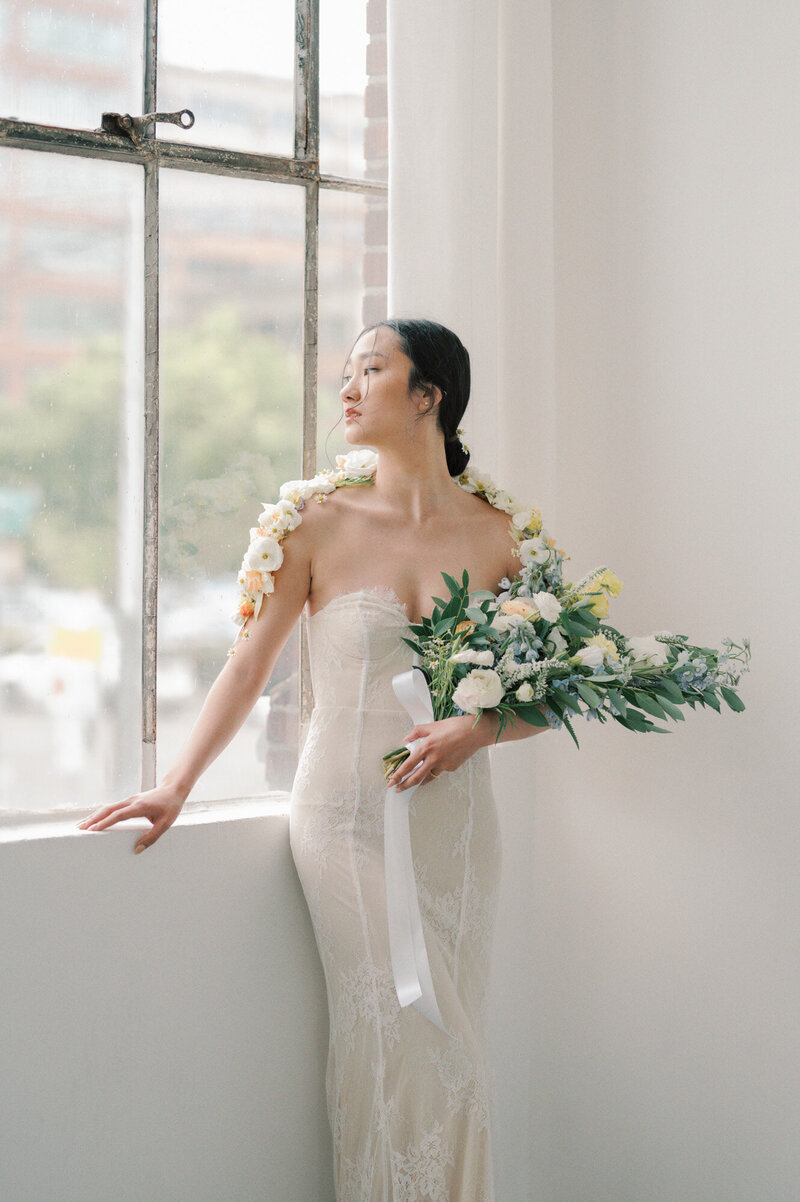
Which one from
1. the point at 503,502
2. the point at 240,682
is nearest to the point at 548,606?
the point at 503,502

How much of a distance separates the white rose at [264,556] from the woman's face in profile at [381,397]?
0.94 ft

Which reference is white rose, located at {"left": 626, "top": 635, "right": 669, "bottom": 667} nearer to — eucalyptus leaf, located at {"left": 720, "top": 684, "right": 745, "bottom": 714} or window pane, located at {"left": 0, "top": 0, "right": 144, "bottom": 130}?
eucalyptus leaf, located at {"left": 720, "top": 684, "right": 745, "bottom": 714}

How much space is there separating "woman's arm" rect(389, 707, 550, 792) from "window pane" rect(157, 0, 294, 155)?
4.94 ft

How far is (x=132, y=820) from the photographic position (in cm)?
231

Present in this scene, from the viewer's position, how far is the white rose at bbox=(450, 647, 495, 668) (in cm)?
202

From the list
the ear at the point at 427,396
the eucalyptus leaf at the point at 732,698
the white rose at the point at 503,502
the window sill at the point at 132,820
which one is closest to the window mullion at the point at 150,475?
the window sill at the point at 132,820

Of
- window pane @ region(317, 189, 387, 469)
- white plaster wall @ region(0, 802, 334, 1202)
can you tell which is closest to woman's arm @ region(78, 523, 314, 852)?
white plaster wall @ region(0, 802, 334, 1202)

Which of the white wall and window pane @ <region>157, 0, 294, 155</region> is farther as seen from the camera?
window pane @ <region>157, 0, 294, 155</region>

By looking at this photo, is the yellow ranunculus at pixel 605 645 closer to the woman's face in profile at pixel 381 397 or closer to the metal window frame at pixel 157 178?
the woman's face in profile at pixel 381 397

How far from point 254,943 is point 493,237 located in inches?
67.3

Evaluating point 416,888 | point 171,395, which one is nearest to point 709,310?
point 171,395

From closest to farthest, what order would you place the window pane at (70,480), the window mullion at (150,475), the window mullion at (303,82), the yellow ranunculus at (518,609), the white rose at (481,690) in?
the white rose at (481,690), the yellow ranunculus at (518,609), the window pane at (70,480), the window mullion at (150,475), the window mullion at (303,82)

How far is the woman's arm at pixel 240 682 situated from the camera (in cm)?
221

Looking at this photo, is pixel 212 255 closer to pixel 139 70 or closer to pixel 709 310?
pixel 139 70
